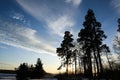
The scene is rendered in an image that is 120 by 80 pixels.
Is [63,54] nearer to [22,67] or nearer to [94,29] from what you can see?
[94,29]

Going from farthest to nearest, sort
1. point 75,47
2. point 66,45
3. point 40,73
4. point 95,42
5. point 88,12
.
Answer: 1. point 40,73
2. point 75,47
3. point 66,45
4. point 88,12
5. point 95,42

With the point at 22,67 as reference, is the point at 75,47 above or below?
above

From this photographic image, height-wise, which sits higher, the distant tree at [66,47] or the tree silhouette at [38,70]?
the distant tree at [66,47]

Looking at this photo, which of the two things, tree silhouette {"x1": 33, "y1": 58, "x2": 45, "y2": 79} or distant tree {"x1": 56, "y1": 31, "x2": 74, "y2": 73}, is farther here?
tree silhouette {"x1": 33, "y1": 58, "x2": 45, "y2": 79}

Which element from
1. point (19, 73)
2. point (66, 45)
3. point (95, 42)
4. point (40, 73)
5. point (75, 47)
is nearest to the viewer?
point (19, 73)

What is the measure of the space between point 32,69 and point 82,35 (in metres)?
34.2

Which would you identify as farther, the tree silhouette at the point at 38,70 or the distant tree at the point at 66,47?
the tree silhouette at the point at 38,70

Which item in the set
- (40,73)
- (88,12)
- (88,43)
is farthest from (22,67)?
(40,73)

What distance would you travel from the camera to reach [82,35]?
1348 inches

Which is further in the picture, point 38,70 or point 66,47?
point 38,70

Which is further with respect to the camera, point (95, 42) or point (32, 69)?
point (32, 69)

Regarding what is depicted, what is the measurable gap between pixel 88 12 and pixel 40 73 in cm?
3617

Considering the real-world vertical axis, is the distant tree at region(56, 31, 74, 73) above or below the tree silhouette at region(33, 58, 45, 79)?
above

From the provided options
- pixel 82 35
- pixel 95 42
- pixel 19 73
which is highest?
pixel 82 35
